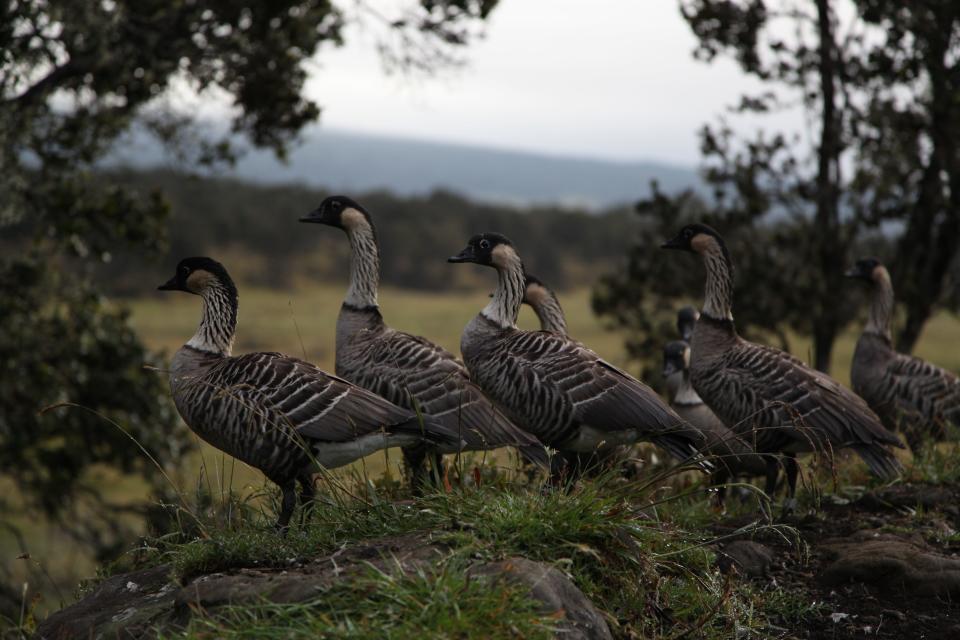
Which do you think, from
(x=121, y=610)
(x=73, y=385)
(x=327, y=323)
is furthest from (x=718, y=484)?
(x=327, y=323)

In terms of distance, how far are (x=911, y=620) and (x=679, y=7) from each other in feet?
28.2

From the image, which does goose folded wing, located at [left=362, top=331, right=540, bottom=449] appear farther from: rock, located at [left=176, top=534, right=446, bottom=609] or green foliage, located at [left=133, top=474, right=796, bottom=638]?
rock, located at [left=176, top=534, right=446, bottom=609]

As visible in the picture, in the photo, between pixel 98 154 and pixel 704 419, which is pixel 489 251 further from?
pixel 98 154

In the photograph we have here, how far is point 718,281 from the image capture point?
8828 mm

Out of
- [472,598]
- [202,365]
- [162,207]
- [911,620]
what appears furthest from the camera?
[162,207]

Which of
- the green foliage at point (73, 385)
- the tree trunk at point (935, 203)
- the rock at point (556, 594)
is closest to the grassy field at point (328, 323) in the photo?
the tree trunk at point (935, 203)

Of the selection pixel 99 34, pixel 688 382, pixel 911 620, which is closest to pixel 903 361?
pixel 688 382

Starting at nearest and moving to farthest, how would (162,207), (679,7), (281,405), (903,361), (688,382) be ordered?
1. (281,405)
2. (688,382)
3. (903,361)
4. (162,207)
5. (679,7)

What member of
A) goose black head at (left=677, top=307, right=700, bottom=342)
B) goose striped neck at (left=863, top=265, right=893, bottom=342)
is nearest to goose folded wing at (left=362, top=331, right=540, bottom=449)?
goose black head at (left=677, top=307, right=700, bottom=342)

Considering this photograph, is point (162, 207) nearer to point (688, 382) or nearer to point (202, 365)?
point (202, 365)

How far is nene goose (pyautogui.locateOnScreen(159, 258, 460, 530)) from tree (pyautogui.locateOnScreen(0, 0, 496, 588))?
341 centimetres

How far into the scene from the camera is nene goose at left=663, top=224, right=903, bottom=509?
25.3 feet

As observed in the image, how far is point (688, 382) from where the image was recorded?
9.20 m

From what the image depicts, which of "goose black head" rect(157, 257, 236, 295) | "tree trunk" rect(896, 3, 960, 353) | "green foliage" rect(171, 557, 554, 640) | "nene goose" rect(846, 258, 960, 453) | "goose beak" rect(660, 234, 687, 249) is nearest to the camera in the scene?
"green foliage" rect(171, 557, 554, 640)
